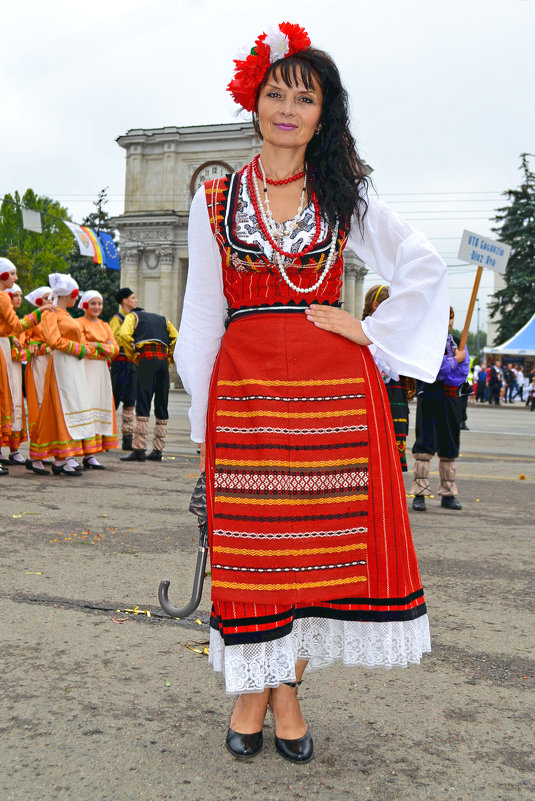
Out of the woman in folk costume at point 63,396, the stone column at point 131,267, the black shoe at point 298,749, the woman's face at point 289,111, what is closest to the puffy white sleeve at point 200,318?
the woman's face at point 289,111

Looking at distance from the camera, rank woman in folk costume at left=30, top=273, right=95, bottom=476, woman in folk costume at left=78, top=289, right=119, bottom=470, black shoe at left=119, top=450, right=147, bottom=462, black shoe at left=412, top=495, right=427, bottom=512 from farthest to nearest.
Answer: black shoe at left=119, top=450, right=147, bottom=462
woman in folk costume at left=78, top=289, right=119, bottom=470
woman in folk costume at left=30, top=273, right=95, bottom=476
black shoe at left=412, top=495, right=427, bottom=512

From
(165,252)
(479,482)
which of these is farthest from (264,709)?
(165,252)

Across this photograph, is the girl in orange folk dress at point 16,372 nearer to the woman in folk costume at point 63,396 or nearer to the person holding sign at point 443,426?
the woman in folk costume at point 63,396

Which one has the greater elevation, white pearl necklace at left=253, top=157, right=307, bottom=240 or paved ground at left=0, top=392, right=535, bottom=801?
white pearl necklace at left=253, top=157, right=307, bottom=240

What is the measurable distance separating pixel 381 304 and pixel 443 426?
5291mm

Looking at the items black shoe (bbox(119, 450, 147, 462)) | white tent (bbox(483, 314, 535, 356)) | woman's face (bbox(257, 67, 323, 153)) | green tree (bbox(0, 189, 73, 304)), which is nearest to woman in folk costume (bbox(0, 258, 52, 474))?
black shoe (bbox(119, 450, 147, 462))

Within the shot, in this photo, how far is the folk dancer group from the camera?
891 cm

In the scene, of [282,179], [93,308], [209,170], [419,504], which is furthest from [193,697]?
[209,170]

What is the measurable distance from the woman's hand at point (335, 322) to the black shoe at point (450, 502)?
17.9 feet

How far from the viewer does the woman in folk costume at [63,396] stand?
8.86 m

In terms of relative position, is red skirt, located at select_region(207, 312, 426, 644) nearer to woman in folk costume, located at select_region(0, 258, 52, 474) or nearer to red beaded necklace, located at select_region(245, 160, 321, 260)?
red beaded necklace, located at select_region(245, 160, 321, 260)

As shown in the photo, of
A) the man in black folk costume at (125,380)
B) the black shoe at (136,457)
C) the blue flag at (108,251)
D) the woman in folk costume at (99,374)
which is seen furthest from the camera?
the blue flag at (108,251)

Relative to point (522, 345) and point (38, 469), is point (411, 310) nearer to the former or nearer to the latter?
point (38, 469)

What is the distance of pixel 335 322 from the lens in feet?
8.22
